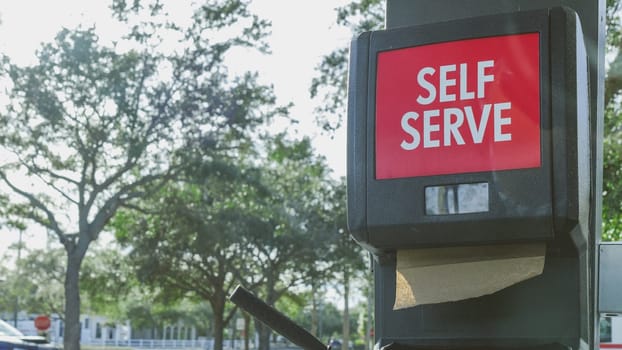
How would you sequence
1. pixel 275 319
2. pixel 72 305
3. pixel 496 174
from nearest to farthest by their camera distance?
pixel 496 174 → pixel 275 319 → pixel 72 305

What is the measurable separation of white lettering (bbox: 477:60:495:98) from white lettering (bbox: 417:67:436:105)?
0.21 ft

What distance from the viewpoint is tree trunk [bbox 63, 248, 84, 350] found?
79.7ft

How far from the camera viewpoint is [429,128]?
1288 mm

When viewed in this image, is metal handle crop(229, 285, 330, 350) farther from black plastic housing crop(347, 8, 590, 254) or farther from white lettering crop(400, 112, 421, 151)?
white lettering crop(400, 112, 421, 151)

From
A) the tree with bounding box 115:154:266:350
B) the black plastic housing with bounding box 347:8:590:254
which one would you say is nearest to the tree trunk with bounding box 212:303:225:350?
the tree with bounding box 115:154:266:350

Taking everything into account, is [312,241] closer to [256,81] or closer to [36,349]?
[256,81]

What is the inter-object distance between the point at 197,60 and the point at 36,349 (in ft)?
35.7

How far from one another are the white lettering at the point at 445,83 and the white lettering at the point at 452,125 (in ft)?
0.06

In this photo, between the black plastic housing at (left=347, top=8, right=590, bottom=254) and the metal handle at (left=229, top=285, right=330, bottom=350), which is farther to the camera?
the metal handle at (left=229, top=285, right=330, bottom=350)

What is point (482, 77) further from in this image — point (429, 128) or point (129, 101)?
point (129, 101)

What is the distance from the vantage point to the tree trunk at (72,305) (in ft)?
79.7

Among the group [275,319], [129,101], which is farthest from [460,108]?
[129,101]

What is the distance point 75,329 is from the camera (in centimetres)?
2423

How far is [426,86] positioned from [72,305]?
2455cm
